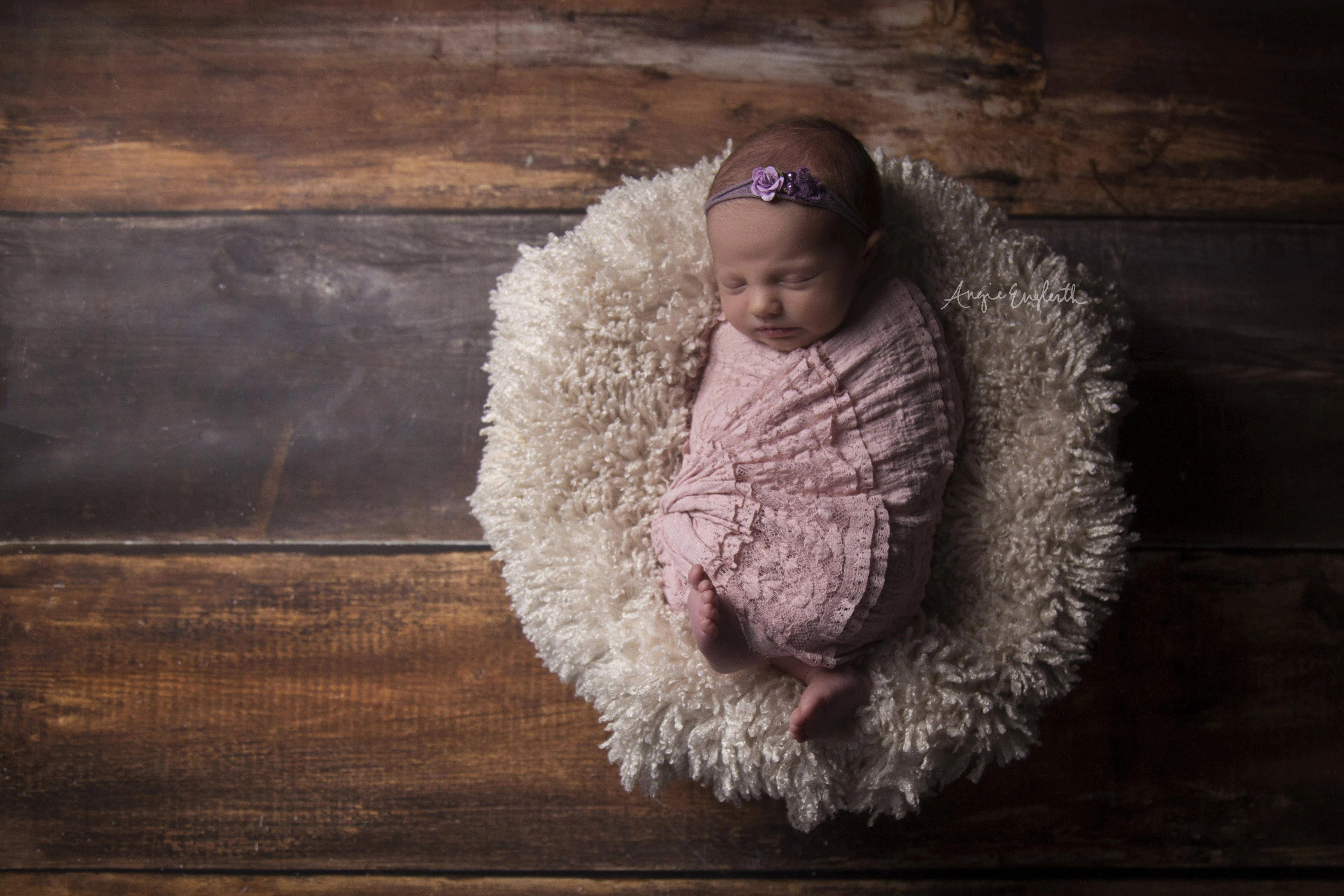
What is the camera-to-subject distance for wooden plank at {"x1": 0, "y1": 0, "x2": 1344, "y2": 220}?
3.23 ft

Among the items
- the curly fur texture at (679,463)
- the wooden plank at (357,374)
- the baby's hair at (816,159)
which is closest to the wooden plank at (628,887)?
the curly fur texture at (679,463)

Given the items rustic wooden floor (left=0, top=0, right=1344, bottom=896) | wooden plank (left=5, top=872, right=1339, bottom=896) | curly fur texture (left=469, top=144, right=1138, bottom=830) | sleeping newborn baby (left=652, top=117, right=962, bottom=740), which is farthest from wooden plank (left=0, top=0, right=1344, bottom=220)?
wooden plank (left=5, top=872, right=1339, bottom=896)

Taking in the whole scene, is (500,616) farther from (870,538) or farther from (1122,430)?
(1122,430)

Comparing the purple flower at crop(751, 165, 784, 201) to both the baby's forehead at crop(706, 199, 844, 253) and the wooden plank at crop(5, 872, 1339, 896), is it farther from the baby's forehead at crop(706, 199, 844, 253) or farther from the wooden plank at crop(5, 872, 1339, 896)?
the wooden plank at crop(5, 872, 1339, 896)

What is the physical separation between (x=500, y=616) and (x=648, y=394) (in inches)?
12.5

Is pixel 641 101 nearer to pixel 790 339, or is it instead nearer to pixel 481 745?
pixel 790 339

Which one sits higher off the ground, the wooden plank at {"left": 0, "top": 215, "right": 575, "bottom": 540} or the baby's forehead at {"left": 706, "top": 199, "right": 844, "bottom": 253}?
the baby's forehead at {"left": 706, "top": 199, "right": 844, "bottom": 253}

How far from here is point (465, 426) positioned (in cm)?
95

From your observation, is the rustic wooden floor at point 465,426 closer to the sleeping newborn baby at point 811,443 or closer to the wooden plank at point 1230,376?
the wooden plank at point 1230,376

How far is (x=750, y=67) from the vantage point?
100 centimetres

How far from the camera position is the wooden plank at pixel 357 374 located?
94cm

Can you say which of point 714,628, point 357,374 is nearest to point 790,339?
point 714,628

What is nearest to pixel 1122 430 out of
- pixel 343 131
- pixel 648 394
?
pixel 648 394
